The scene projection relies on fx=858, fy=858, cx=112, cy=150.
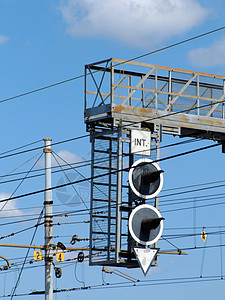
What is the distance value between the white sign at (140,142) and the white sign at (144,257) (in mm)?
3417

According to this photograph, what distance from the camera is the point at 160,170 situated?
97.8ft

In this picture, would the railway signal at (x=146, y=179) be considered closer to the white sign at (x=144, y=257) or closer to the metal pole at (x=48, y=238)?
the white sign at (x=144, y=257)

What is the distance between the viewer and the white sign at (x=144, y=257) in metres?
29.2

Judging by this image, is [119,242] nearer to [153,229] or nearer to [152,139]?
[153,229]

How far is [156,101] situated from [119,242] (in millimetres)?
5444

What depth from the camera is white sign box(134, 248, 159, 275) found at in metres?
29.2

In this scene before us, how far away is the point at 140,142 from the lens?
30.3 meters

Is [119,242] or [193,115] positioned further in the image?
[193,115]

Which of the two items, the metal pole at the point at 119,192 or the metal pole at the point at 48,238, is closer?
the metal pole at the point at 119,192

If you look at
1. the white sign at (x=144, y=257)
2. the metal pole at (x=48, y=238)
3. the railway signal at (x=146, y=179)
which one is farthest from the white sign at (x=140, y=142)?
the metal pole at (x=48, y=238)

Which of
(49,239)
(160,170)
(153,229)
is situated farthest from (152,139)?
(49,239)

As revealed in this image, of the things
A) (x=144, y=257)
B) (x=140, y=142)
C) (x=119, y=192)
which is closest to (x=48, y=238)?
(x=119, y=192)

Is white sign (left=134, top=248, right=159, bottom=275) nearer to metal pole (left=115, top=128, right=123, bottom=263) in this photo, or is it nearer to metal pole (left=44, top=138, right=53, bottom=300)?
metal pole (left=115, top=128, right=123, bottom=263)

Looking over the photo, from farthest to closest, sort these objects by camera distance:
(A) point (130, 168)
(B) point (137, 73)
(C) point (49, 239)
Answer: (C) point (49, 239)
(B) point (137, 73)
(A) point (130, 168)
